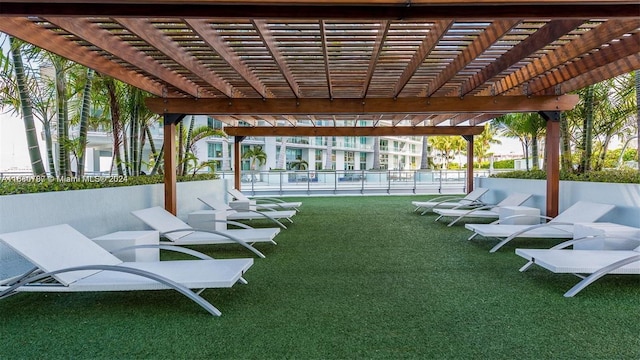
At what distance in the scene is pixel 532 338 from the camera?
9.61ft

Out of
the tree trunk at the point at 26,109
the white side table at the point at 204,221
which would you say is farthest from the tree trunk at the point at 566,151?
the tree trunk at the point at 26,109

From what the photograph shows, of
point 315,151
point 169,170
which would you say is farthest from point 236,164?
point 315,151

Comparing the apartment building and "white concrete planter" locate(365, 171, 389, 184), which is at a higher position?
the apartment building

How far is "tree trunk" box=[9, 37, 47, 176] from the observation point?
5582mm

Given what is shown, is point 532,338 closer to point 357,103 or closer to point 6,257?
point 6,257

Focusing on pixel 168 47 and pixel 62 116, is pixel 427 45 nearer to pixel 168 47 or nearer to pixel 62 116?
pixel 168 47

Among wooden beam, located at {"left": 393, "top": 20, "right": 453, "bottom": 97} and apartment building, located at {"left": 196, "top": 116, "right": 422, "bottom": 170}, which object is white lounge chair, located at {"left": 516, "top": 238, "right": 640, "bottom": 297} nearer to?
wooden beam, located at {"left": 393, "top": 20, "right": 453, "bottom": 97}

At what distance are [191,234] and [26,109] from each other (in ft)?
10.0

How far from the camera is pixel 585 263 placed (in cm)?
391

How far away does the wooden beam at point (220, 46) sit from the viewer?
178 inches

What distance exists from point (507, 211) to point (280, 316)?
A: 19.2 feet

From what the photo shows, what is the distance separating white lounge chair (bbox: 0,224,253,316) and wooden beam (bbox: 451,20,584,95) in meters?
4.48

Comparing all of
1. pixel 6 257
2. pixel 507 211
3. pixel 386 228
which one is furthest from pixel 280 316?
pixel 507 211

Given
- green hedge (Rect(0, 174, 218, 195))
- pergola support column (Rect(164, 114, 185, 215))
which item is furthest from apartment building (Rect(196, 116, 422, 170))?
green hedge (Rect(0, 174, 218, 195))
